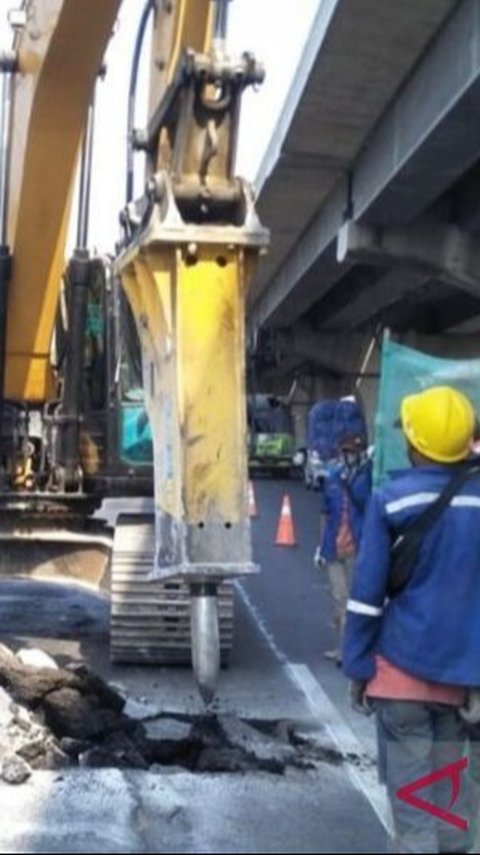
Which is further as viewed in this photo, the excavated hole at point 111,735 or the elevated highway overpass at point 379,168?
the elevated highway overpass at point 379,168

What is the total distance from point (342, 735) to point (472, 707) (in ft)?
10.9

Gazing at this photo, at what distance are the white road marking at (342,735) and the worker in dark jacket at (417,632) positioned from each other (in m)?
Answer: 0.37

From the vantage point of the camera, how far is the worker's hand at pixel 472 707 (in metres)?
5.22

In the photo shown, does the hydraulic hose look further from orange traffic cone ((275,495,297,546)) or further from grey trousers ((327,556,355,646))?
orange traffic cone ((275,495,297,546))

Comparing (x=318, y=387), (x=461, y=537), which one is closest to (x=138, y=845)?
(x=461, y=537)

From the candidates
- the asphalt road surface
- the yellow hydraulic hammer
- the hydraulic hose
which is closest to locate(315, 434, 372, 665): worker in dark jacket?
the asphalt road surface

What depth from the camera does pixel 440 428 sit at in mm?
5297

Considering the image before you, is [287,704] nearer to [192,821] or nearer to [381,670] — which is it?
[192,821]

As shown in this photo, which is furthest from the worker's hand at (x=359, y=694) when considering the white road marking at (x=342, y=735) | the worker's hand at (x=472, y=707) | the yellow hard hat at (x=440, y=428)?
the yellow hard hat at (x=440, y=428)

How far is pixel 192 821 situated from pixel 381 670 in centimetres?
176

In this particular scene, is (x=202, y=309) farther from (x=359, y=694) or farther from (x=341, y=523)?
(x=341, y=523)

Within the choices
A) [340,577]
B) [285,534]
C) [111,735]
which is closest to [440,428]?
[111,735]

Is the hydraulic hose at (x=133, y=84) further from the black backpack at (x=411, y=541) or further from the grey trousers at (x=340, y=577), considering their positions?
the grey trousers at (x=340, y=577)

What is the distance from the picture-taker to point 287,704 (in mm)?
9461
